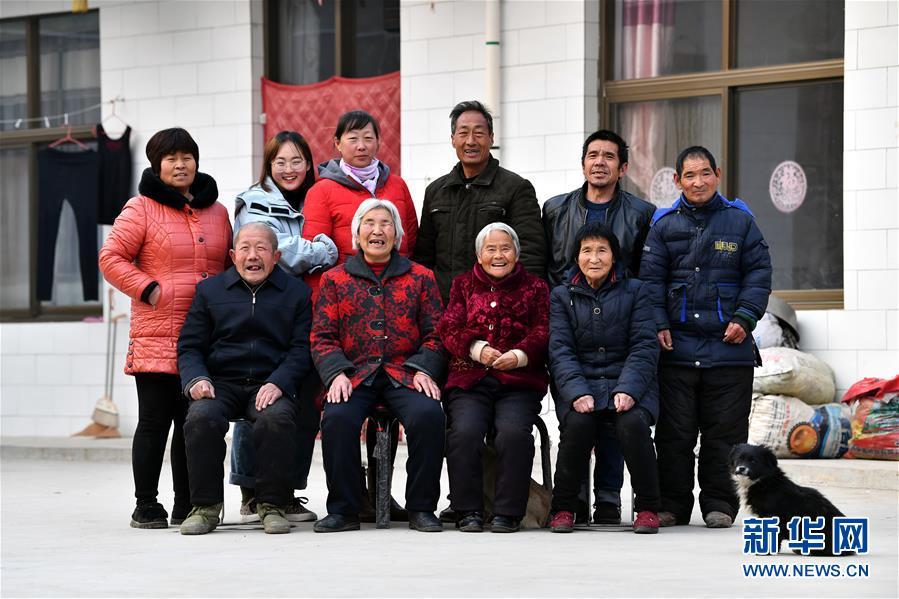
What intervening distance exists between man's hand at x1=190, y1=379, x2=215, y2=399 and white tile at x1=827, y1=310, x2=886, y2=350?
4890mm

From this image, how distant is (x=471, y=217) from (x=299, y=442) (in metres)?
1.37

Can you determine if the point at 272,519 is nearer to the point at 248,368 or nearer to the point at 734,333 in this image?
the point at 248,368

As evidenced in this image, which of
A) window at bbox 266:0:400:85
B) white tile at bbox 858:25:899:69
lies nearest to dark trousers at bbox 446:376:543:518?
white tile at bbox 858:25:899:69

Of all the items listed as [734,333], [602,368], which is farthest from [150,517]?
[734,333]

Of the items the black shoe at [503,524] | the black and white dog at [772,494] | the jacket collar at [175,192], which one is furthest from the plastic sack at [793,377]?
the jacket collar at [175,192]

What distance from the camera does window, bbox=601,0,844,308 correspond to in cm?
1111

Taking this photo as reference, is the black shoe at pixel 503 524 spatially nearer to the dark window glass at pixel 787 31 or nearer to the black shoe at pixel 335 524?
the black shoe at pixel 335 524

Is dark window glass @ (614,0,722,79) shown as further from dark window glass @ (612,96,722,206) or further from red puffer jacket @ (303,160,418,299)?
red puffer jacket @ (303,160,418,299)

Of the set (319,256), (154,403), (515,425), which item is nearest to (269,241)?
(319,256)

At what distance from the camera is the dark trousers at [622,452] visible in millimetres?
7340

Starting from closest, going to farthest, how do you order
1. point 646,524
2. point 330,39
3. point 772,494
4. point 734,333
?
1. point 772,494
2. point 646,524
3. point 734,333
4. point 330,39

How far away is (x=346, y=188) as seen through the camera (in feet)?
26.0

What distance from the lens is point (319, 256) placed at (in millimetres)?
7832

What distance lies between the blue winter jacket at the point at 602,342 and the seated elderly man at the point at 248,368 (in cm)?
120
